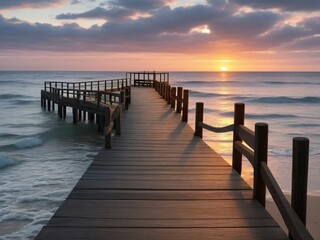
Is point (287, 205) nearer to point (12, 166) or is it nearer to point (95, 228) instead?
point (95, 228)

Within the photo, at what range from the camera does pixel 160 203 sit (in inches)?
167

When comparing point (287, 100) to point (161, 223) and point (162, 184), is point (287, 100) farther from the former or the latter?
point (161, 223)

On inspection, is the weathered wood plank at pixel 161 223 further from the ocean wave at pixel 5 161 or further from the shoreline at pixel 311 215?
the ocean wave at pixel 5 161

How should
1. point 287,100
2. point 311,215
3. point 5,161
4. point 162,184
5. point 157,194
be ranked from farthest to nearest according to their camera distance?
1. point 287,100
2. point 5,161
3. point 311,215
4. point 162,184
5. point 157,194

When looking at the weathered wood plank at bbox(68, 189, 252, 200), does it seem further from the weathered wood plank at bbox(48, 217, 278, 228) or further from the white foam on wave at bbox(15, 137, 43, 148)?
the white foam on wave at bbox(15, 137, 43, 148)

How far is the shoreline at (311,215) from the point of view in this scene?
25.7 ft

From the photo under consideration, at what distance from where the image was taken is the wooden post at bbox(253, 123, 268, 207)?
13.5 ft

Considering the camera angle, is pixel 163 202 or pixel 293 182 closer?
pixel 293 182

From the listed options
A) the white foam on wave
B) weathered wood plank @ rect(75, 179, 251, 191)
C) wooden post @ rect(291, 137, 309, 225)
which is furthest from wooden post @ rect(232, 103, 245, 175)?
the white foam on wave

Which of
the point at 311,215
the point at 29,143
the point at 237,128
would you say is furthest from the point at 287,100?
the point at 237,128

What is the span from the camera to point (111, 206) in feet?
13.4

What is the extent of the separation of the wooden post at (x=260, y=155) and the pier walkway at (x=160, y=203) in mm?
114

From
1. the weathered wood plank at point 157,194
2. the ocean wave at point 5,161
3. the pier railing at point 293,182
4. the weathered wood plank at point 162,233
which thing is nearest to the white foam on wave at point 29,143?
the ocean wave at point 5,161

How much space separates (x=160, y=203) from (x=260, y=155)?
4.09 ft
